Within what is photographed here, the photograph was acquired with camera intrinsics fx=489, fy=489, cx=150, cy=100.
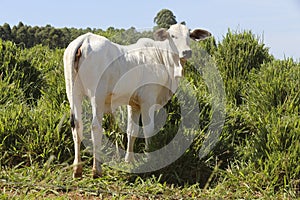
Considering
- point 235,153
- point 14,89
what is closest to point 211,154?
point 235,153

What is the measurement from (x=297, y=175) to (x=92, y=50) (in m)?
2.07

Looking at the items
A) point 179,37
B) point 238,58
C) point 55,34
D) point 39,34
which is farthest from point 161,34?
point 39,34

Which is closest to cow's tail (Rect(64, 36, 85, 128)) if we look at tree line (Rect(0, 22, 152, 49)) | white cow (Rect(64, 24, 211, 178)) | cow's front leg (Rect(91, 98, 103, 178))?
white cow (Rect(64, 24, 211, 178))

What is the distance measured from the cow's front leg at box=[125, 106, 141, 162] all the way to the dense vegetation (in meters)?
0.20

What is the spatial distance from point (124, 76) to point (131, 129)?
0.59 meters

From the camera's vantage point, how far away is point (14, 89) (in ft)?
18.5

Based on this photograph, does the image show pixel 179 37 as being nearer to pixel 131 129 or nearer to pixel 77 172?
pixel 131 129

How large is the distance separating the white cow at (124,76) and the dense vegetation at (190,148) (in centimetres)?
28

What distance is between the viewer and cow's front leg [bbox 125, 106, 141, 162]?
457cm

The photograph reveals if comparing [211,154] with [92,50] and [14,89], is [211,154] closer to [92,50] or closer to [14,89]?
[92,50]

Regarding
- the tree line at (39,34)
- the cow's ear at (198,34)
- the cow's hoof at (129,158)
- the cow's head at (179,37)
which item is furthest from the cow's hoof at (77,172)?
the tree line at (39,34)

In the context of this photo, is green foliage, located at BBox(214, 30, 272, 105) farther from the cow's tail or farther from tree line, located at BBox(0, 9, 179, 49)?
→ the cow's tail

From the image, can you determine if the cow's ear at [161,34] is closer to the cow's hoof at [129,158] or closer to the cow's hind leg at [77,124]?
the cow's hind leg at [77,124]

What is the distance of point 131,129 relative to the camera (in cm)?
457
